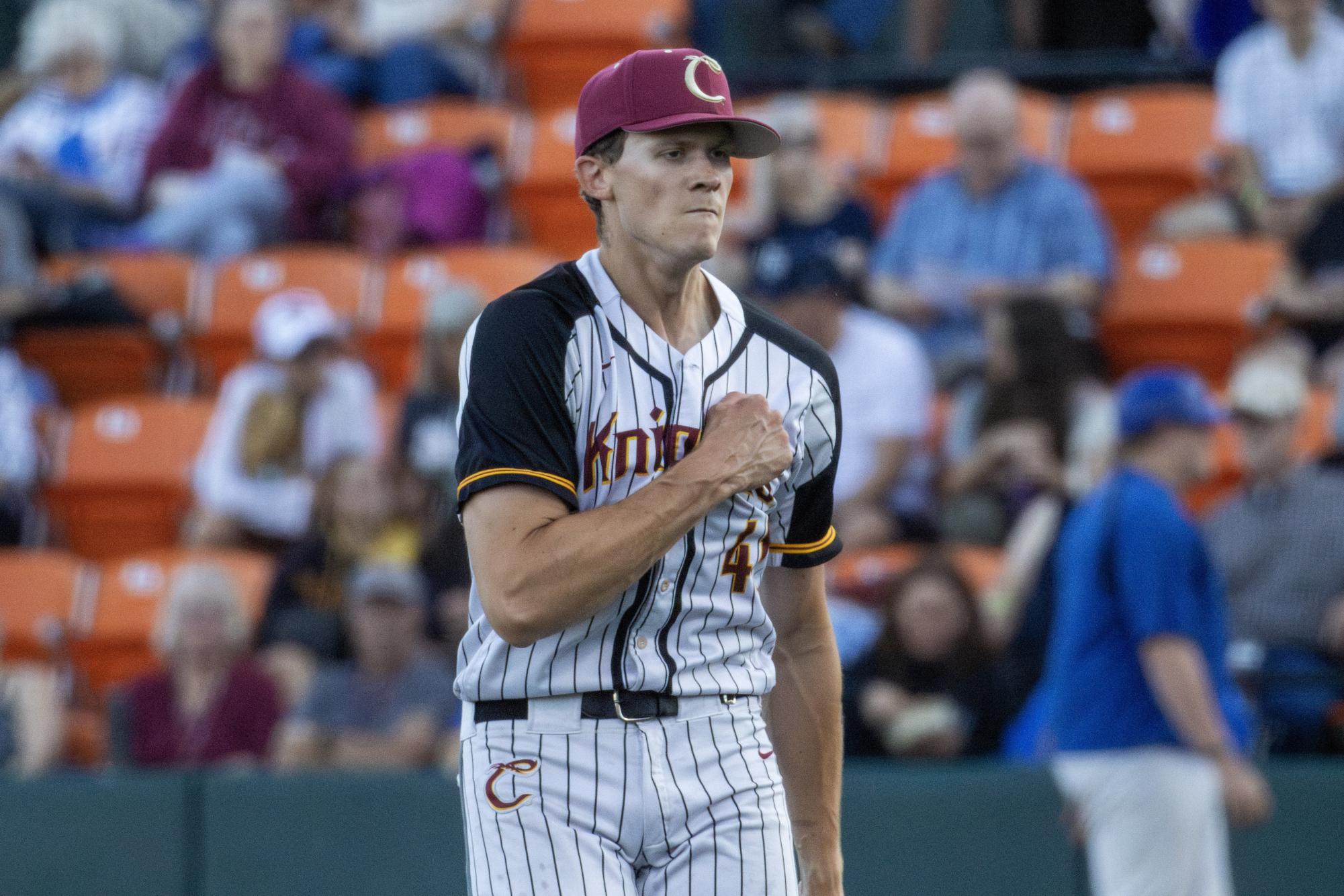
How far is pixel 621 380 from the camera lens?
3053 mm

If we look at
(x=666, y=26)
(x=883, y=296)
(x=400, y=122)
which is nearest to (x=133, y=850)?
(x=883, y=296)

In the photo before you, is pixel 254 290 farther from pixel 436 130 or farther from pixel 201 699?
pixel 201 699

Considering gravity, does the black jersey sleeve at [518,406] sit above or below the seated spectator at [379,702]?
above

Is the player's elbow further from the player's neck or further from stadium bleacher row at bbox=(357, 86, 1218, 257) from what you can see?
stadium bleacher row at bbox=(357, 86, 1218, 257)

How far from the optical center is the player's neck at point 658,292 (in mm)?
3127

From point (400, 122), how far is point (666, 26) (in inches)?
57.5

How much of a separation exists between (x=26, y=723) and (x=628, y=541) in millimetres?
5108

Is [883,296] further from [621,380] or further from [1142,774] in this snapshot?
[621,380]

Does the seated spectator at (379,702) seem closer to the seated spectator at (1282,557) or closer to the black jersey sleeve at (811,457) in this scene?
the seated spectator at (1282,557)

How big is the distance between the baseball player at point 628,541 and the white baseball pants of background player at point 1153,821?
8.93 ft

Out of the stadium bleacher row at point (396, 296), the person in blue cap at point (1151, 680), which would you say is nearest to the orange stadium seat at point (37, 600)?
the stadium bleacher row at point (396, 296)

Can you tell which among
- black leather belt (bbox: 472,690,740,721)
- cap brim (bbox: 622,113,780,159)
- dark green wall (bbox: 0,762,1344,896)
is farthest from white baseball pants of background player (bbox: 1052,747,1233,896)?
cap brim (bbox: 622,113,780,159)

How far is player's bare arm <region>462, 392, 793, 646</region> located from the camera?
9.31 ft

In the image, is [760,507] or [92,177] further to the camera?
[92,177]
